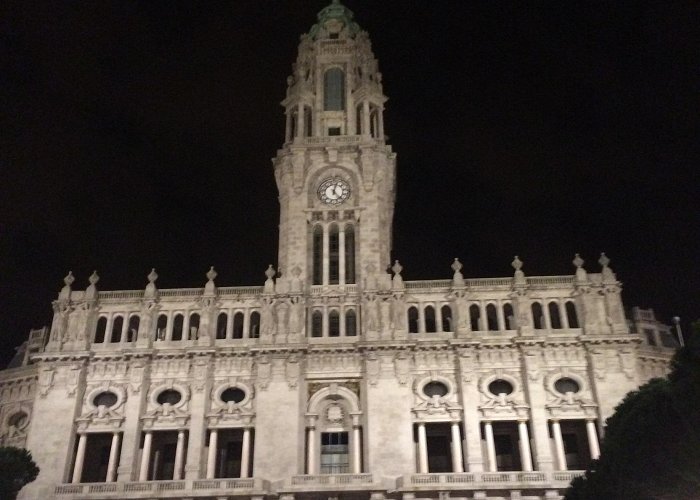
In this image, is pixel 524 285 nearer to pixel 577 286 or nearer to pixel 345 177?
pixel 577 286

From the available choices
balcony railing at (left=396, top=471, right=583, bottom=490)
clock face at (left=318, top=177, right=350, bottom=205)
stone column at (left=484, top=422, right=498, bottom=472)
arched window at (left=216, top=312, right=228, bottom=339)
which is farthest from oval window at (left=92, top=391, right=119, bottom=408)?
stone column at (left=484, top=422, right=498, bottom=472)

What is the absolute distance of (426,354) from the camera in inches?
2286

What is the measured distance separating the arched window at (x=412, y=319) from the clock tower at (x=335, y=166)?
166 inches

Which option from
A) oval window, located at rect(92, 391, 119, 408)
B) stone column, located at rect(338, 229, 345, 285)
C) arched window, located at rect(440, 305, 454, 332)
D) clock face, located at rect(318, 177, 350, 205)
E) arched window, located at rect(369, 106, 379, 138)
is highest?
arched window, located at rect(369, 106, 379, 138)

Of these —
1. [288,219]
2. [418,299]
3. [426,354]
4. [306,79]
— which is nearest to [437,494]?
[426,354]

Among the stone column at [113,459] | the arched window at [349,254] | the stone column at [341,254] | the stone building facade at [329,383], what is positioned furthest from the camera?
the arched window at [349,254]

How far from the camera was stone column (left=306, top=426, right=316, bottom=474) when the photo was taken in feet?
178

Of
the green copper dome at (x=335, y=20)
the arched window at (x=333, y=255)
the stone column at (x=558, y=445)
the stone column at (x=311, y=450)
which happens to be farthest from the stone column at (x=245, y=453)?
the green copper dome at (x=335, y=20)

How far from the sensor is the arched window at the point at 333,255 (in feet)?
209

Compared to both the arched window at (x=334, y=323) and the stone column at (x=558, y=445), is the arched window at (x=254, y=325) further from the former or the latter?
the stone column at (x=558, y=445)

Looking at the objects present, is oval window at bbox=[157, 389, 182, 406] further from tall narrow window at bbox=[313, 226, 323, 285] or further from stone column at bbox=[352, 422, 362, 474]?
tall narrow window at bbox=[313, 226, 323, 285]

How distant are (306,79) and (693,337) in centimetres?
5296

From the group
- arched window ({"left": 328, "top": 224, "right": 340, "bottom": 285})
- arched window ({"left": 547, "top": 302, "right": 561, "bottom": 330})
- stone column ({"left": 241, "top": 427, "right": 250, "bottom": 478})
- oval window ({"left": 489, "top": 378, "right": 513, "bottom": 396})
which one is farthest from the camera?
arched window ({"left": 328, "top": 224, "right": 340, "bottom": 285})

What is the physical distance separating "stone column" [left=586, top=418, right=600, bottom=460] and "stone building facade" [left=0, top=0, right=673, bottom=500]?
0.14 m
